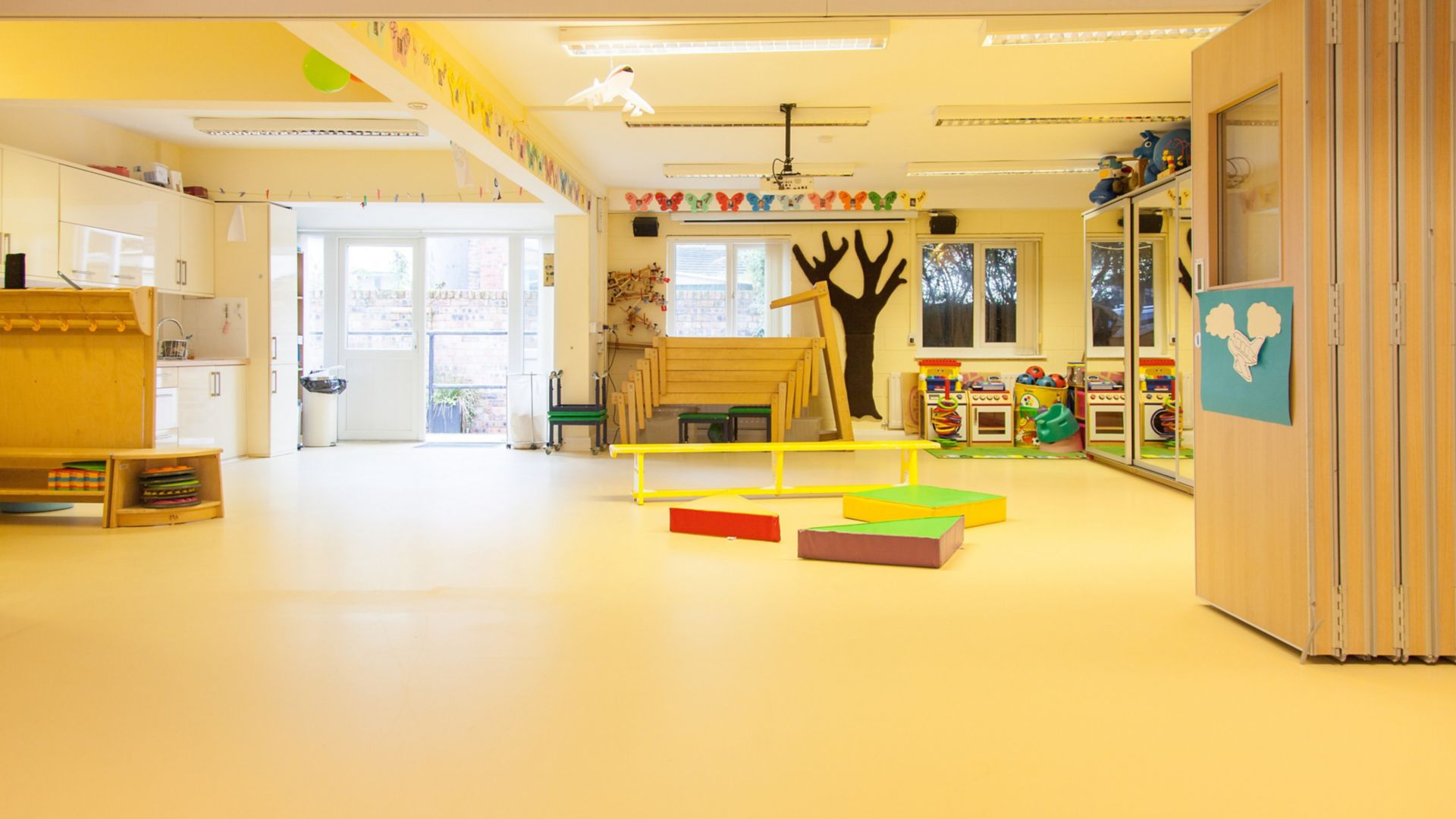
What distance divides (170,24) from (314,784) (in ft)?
19.1

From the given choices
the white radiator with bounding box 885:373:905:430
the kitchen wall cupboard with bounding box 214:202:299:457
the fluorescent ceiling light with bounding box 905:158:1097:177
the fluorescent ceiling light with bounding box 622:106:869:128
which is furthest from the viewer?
the white radiator with bounding box 885:373:905:430

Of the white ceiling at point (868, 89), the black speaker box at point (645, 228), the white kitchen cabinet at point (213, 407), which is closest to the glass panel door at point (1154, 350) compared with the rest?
the white ceiling at point (868, 89)

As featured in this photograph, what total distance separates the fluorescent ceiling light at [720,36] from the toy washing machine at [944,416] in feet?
18.8

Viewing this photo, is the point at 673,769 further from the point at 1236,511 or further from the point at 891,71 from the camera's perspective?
the point at 891,71

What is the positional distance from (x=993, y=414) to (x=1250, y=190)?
294 inches

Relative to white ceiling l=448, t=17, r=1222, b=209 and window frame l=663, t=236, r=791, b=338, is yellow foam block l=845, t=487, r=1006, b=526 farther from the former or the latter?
window frame l=663, t=236, r=791, b=338

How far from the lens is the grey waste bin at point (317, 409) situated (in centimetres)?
1059

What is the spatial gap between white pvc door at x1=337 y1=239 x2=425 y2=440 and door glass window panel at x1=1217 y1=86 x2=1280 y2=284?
9448mm

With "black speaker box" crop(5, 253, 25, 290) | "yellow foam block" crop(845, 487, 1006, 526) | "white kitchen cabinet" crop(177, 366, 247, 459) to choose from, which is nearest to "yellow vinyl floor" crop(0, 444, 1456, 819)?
"yellow foam block" crop(845, 487, 1006, 526)

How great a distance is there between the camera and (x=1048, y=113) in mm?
7543

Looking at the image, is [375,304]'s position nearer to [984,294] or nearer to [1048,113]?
[984,294]

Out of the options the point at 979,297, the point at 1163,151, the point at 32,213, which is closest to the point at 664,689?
the point at 1163,151

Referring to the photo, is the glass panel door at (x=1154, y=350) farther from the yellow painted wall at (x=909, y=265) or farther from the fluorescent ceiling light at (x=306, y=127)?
the fluorescent ceiling light at (x=306, y=127)

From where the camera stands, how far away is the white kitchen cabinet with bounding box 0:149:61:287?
22.0ft
